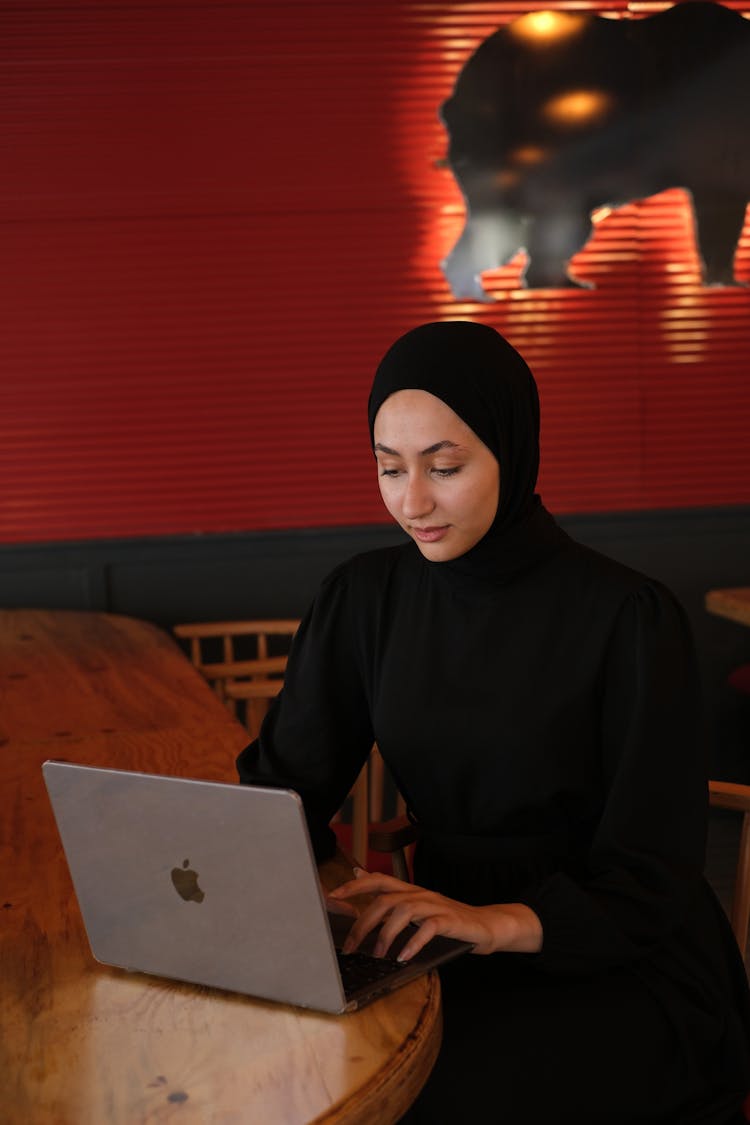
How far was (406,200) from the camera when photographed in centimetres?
448

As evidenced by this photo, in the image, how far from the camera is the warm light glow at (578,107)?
14.6 feet

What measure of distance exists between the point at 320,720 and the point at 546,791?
354mm

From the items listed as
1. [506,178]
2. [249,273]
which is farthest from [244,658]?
[506,178]

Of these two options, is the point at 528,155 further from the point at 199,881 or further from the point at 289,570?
the point at 199,881

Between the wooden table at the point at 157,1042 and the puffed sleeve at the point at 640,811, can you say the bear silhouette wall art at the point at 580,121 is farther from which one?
the wooden table at the point at 157,1042

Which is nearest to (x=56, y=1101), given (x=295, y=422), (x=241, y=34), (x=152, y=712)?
(x=152, y=712)

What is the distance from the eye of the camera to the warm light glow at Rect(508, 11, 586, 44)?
175 inches

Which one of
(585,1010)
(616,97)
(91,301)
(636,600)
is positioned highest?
(616,97)

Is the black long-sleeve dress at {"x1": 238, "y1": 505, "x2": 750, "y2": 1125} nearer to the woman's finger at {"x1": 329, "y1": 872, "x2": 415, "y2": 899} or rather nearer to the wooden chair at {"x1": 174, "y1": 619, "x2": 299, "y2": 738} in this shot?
the woman's finger at {"x1": 329, "y1": 872, "x2": 415, "y2": 899}

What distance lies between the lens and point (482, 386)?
67.4 inches

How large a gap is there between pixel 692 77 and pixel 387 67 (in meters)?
1.01

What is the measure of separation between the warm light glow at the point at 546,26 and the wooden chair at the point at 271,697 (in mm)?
2102

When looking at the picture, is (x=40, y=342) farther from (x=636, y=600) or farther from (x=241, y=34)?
(x=636, y=600)

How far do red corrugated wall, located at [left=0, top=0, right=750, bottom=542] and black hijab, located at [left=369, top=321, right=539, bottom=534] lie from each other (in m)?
2.75
